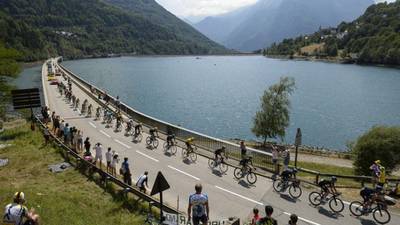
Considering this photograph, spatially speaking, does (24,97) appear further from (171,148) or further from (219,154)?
(219,154)

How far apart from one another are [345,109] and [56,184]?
71363 mm

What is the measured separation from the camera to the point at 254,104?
8712cm

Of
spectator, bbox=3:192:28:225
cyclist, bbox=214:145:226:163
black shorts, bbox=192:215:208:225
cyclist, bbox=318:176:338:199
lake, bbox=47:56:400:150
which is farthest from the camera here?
lake, bbox=47:56:400:150

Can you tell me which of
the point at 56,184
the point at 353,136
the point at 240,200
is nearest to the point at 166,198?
the point at 240,200

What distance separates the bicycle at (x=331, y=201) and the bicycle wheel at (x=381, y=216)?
132 cm

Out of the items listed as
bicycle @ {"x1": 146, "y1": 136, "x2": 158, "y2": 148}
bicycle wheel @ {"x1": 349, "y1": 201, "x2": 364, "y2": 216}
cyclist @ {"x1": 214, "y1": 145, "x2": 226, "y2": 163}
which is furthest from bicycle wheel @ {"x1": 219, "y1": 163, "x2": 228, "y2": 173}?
bicycle wheel @ {"x1": 349, "y1": 201, "x2": 364, "y2": 216}

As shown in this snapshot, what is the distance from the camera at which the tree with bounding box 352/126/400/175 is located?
94.8 feet

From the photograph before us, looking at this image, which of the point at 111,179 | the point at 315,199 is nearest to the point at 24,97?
the point at 111,179

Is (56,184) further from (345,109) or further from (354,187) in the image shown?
(345,109)

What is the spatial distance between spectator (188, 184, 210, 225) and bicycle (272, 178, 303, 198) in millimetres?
6638

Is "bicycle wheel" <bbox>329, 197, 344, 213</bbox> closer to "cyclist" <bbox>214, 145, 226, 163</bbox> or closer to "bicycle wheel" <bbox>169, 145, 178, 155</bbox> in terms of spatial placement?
"cyclist" <bbox>214, 145, 226, 163</bbox>

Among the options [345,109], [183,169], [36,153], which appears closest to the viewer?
[183,169]

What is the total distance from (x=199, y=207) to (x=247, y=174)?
8139 mm

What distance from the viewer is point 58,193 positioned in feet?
62.9
